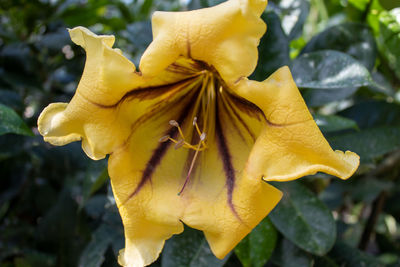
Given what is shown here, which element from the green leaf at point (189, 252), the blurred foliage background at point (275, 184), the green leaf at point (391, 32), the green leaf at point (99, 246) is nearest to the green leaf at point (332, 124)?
the blurred foliage background at point (275, 184)

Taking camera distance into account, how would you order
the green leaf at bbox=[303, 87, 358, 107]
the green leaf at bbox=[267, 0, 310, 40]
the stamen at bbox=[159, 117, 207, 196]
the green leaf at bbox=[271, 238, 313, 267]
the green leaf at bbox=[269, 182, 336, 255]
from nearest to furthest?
the stamen at bbox=[159, 117, 207, 196]
the green leaf at bbox=[269, 182, 336, 255]
the green leaf at bbox=[271, 238, 313, 267]
the green leaf at bbox=[303, 87, 358, 107]
the green leaf at bbox=[267, 0, 310, 40]

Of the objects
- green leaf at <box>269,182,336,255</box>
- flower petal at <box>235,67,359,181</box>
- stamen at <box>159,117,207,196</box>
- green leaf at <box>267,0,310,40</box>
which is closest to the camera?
flower petal at <box>235,67,359,181</box>

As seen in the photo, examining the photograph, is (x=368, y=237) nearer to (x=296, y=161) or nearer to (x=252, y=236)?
(x=252, y=236)

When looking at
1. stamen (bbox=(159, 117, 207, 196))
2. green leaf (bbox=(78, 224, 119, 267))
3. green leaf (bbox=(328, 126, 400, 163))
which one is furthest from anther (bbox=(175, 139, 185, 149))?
green leaf (bbox=(328, 126, 400, 163))

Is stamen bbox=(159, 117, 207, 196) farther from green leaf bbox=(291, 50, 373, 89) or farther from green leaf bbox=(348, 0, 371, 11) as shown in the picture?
green leaf bbox=(348, 0, 371, 11)

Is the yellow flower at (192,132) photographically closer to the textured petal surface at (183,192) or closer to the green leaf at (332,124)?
the textured petal surface at (183,192)

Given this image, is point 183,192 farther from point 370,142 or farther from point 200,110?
point 370,142
